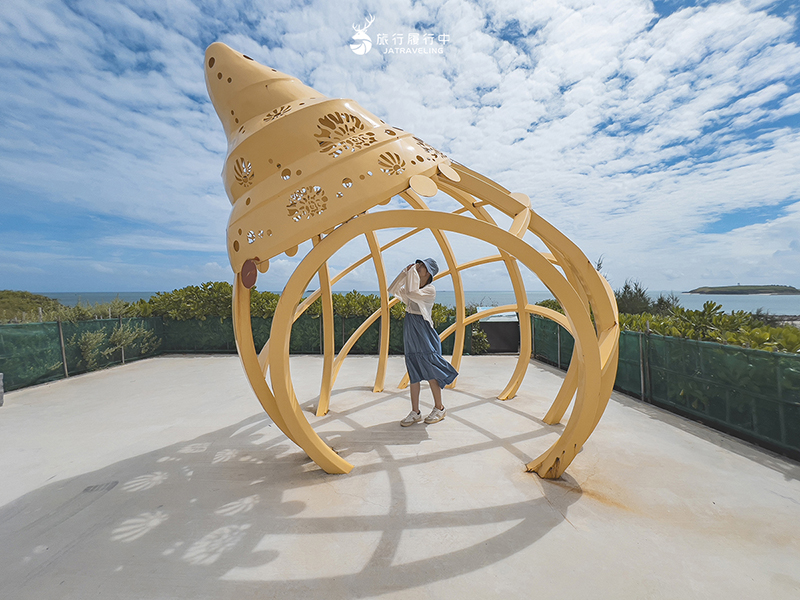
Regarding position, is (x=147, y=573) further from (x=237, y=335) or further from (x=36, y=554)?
(x=237, y=335)

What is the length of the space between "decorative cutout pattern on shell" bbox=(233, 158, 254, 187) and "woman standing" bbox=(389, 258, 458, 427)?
2.26 m

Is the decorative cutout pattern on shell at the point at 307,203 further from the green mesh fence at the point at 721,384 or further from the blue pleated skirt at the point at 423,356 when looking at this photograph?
the green mesh fence at the point at 721,384

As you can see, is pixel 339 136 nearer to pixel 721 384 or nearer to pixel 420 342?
pixel 420 342

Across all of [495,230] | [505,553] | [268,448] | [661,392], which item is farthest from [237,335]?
[661,392]

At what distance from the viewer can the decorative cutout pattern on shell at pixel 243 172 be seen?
3347 millimetres

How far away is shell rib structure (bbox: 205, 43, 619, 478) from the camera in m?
3.06

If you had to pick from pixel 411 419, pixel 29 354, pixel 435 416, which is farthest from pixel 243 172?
pixel 29 354

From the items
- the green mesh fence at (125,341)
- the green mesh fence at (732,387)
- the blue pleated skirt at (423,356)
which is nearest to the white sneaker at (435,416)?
the blue pleated skirt at (423,356)

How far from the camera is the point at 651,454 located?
12.9ft

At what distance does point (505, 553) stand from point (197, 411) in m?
5.06

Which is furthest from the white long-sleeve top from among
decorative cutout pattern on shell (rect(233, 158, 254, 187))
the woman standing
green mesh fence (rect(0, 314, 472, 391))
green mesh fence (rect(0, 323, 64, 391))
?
green mesh fence (rect(0, 323, 64, 391))

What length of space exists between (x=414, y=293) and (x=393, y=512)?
267 centimetres

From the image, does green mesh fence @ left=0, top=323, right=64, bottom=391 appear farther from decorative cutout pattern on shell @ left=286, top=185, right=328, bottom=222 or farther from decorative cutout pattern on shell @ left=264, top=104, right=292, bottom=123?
decorative cutout pattern on shell @ left=286, top=185, right=328, bottom=222

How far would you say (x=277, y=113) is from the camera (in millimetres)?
3381
